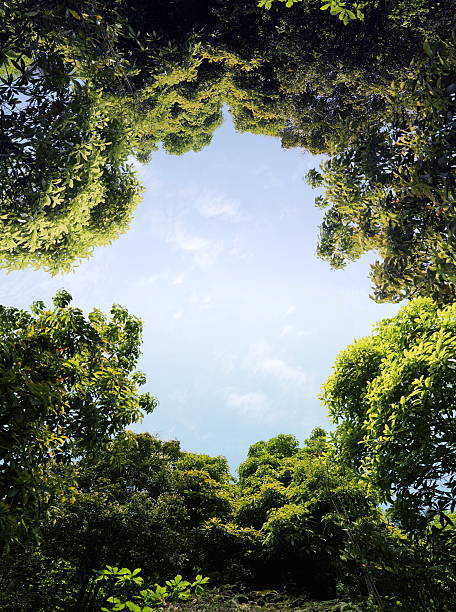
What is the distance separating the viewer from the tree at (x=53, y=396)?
10.1 feet

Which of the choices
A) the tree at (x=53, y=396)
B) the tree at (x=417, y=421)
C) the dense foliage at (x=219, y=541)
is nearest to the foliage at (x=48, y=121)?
the tree at (x=53, y=396)

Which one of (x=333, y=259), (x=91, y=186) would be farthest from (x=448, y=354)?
(x=333, y=259)

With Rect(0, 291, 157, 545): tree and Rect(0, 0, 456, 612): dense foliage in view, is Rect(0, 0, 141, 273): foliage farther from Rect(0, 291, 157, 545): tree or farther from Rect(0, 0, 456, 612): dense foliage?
Rect(0, 291, 157, 545): tree

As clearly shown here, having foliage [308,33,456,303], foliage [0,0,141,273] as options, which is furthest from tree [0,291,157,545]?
foliage [308,33,456,303]

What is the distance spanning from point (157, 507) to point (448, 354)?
25.2ft

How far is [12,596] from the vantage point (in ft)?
24.3

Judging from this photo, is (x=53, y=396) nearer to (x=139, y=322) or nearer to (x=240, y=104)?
(x=139, y=322)

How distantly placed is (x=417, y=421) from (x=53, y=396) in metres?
4.09

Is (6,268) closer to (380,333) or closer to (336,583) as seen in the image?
(380,333)

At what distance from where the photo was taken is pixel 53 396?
3.70 meters

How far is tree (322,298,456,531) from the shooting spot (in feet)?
13.4

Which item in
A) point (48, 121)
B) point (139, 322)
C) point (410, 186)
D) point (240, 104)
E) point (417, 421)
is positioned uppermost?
point (240, 104)

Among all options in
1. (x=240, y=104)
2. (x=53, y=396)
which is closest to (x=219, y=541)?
(x=53, y=396)

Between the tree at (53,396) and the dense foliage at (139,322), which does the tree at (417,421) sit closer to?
the dense foliage at (139,322)
